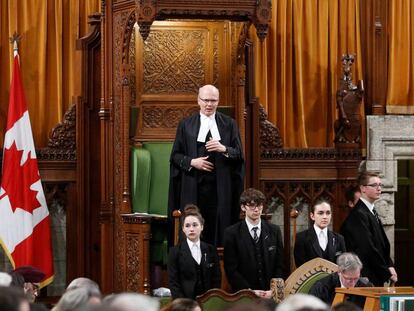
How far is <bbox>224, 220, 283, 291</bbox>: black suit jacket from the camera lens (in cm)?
944

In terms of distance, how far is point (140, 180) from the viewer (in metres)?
10.5

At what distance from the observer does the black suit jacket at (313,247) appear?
383 inches

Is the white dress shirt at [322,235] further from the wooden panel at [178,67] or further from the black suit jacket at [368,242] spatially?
the wooden panel at [178,67]

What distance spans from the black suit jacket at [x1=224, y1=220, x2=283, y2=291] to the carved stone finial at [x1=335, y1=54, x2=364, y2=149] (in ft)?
6.49

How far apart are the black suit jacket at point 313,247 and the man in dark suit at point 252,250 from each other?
22 cm

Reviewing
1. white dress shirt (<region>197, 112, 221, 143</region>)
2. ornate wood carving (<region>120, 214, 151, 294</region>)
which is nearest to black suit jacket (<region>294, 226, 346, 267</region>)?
white dress shirt (<region>197, 112, 221, 143</region>)

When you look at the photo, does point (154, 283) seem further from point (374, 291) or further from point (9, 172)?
point (374, 291)

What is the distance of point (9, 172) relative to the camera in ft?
34.3

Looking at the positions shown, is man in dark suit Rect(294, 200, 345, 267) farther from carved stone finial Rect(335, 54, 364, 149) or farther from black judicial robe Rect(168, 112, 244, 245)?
carved stone finial Rect(335, 54, 364, 149)

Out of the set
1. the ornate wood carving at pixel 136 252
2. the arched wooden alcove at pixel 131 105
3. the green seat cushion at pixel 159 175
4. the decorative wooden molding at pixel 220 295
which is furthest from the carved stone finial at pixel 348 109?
the decorative wooden molding at pixel 220 295

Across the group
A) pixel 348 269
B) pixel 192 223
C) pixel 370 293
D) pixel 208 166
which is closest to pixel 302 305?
pixel 370 293

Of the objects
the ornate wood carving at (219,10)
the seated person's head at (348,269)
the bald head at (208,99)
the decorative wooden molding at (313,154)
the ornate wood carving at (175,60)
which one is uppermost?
the ornate wood carving at (219,10)

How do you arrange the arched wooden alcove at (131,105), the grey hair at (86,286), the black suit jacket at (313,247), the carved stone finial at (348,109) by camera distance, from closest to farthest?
the grey hair at (86,286), the black suit jacket at (313,247), the arched wooden alcove at (131,105), the carved stone finial at (348,109)

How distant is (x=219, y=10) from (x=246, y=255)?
86.1 inches
